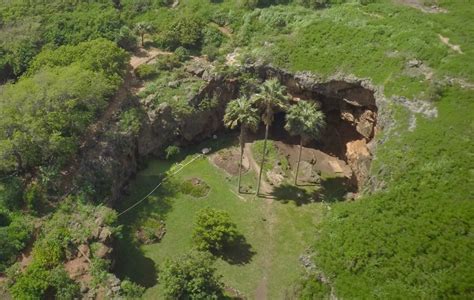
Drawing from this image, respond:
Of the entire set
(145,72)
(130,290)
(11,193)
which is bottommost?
(130,290)

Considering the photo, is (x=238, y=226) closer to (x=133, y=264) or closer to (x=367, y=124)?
(x=133, y=264)

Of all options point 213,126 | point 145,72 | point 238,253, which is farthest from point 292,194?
point 145,72

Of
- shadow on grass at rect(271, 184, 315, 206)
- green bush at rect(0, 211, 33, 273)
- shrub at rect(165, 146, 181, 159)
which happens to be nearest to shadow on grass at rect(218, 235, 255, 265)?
shadow on grass at rect(271, 184, 315, 206)

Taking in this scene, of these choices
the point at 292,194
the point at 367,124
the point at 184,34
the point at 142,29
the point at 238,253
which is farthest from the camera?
the point at 142,29

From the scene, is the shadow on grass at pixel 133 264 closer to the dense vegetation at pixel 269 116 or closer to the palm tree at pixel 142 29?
the dense vegetation at pixel 269 116

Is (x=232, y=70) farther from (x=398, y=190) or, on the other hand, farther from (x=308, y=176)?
(x=398, y=190)

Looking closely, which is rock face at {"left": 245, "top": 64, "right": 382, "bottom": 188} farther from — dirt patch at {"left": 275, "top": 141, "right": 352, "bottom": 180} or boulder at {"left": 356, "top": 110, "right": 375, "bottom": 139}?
dirt patch at {"left": 275, "top": 141, "right": 352, "bottom": 180}
